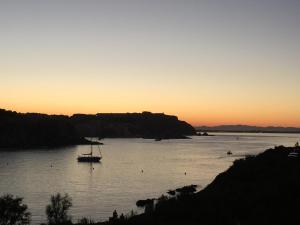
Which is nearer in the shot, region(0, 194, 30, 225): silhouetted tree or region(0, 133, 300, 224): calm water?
region(0, 194, 30, 225): silhouetted tree

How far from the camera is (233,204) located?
94.4 ft

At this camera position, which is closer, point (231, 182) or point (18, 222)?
point (18, 222)

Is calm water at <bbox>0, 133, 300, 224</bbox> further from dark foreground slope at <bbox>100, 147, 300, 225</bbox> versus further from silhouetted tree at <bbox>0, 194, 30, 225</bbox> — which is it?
dark foreground slope at <bbox>100, 147, 300, 225</bbox>

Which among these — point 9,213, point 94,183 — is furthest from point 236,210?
point 94,183

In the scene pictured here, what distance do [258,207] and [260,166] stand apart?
29.1 metres

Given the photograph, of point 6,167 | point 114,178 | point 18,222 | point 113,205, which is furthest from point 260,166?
point 6,167

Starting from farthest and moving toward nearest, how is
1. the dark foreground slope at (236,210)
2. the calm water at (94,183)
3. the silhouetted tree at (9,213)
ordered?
1. the calm water at (94,183)
2. the silhouetted tree at (9,213)
3. the dark foreground slope at (236,210)

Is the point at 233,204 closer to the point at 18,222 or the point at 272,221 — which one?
the point at 272,221

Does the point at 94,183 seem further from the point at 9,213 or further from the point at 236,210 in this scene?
the point at 236,210

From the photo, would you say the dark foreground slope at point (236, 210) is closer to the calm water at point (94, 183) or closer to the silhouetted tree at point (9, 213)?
the silhouetted tree at point (9, 213)

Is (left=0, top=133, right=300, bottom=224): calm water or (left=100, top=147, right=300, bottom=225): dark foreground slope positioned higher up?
(left=100, top=147, right=300, bottom=225): dark foreground slope

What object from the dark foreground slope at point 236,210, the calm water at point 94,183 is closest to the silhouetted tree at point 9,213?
the calm water at point 94,183

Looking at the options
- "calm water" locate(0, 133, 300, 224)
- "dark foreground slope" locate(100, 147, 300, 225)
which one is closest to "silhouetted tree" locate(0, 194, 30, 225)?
"calm water" locate(0, 133, 300, 224)

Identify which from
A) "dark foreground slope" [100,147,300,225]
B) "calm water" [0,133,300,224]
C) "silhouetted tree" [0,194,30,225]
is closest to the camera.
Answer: "dark foreground slope" [100,147,300,225]
